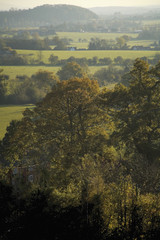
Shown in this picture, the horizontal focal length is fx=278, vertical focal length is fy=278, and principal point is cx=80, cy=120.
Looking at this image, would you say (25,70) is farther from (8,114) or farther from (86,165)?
(86,165)

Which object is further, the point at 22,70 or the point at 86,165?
the point at 22,70

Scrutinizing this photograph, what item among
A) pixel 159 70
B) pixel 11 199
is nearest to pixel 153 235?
pixel 11 199

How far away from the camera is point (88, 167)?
1683 centimetres

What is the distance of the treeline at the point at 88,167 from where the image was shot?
41.4 ft

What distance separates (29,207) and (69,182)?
11.4 ft

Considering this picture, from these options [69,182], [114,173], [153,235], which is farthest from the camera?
[114,173]

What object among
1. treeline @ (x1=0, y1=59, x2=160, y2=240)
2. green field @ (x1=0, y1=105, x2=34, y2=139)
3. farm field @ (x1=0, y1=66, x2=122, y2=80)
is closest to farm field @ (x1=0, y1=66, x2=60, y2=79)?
farm field @ (x1=0, y1=66, x2=122, y2=80)

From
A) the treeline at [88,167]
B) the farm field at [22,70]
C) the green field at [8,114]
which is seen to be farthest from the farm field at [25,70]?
the treeline at [88,167]

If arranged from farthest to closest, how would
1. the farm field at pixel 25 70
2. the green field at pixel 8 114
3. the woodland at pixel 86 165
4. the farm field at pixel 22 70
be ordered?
the farm field at pixel 22 70, the farm field at pixel 25 70, the green field at pixel 8 114, the woodland at pixel 86 165

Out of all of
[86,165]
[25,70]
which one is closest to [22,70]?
[25,70]

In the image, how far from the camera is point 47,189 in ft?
44.0

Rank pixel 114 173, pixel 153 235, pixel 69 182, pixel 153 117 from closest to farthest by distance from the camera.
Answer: pixel 153 235, pixel 69 182, pixel 114 173, pixel 153 117

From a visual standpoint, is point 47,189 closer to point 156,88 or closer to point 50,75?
point 156,88

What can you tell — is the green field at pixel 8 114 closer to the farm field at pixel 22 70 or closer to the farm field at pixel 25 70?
the farm field at pixel 22 70
